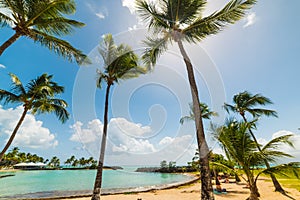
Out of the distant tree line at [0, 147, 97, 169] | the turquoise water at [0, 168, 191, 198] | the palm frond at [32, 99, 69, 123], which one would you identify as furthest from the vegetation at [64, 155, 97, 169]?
the palm frond at [32, 99, 69, 123]

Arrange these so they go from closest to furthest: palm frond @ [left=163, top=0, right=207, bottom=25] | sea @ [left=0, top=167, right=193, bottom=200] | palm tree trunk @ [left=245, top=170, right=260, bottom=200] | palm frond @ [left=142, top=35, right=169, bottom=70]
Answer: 1. palm frond @ [left=163, top=0, right=207, bottom=25]
2. palm tree trunk @ [left=245, top=170, right=260, bottom=200]
3. palm frond @ [left=142, top=35, right=169, bottom=70]
4. sea @ [left=0, top=167, right=193, bottom=200]

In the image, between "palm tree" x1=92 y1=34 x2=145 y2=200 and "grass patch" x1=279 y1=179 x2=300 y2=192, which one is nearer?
"palm tree" x1=92 y1=34 x2=145 y2=200

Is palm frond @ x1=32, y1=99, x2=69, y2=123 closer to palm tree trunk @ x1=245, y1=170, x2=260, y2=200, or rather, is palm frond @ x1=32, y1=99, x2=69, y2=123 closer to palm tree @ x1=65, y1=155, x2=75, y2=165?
palm tree trunk @ x1=245, y1=170, x2=260, y2=200

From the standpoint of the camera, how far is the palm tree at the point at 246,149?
275 inches

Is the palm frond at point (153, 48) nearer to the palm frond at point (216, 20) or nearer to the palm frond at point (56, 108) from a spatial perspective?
the palm frond at point (216, 20)

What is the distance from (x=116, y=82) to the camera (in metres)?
9.58

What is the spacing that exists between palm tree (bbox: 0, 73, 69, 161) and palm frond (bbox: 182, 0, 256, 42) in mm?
9126

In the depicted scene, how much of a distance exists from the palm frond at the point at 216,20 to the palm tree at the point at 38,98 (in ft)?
29.9

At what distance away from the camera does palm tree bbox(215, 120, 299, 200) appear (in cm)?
699

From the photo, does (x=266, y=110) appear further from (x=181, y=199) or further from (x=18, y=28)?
(x=18, y=28)

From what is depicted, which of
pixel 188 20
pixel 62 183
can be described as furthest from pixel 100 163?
pixel 62 183

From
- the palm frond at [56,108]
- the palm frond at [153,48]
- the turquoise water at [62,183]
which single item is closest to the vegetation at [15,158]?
the turquoise water at [62,183]

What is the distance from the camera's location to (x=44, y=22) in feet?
19.8

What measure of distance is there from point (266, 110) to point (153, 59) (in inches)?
464
